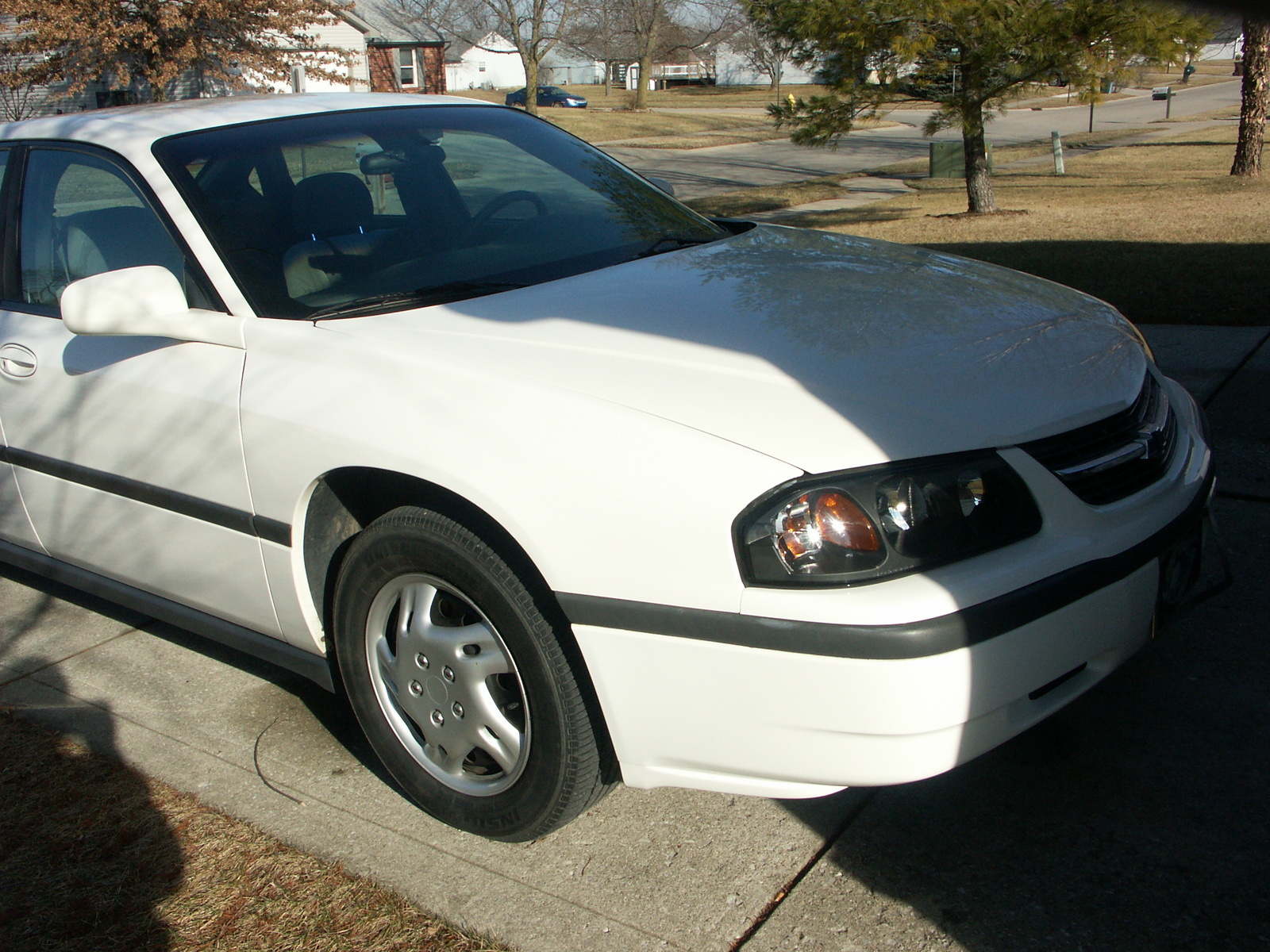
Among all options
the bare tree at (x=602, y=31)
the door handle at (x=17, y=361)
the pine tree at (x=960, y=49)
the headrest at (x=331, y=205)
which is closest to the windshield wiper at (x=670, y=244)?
the headrest at (x=331, y=205)

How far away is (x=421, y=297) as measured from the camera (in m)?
2.89

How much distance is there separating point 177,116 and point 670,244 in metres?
1.52

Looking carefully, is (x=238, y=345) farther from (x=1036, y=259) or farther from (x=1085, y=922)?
(x=1036, y=259)

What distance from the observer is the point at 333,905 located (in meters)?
2.45

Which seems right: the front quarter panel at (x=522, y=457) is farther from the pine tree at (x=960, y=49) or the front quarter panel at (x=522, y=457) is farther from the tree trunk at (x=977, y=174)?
the tree trunk at (x=977, y=174)

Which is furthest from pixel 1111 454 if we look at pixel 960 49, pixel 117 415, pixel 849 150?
pixel 849 150

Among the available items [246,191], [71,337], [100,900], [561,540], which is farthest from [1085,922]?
[71,337]

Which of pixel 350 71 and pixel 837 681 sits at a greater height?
pixel 350 71

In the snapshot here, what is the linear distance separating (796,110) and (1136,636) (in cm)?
1182

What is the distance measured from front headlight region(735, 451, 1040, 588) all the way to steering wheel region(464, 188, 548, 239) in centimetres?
162

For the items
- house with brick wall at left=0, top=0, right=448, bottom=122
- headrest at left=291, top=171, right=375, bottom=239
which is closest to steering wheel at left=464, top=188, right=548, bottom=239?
headrest at left=291, top=171, right=375, bottom=239

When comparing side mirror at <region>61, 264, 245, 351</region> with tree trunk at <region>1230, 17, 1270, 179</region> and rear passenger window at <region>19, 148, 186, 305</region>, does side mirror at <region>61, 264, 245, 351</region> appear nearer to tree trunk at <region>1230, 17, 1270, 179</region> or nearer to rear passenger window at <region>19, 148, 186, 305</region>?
rear passenger window at <region>19, 148, 186, 305</region>

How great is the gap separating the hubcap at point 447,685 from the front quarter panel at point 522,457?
28 cm

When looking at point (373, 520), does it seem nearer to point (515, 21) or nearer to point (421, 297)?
point (421, 297)
